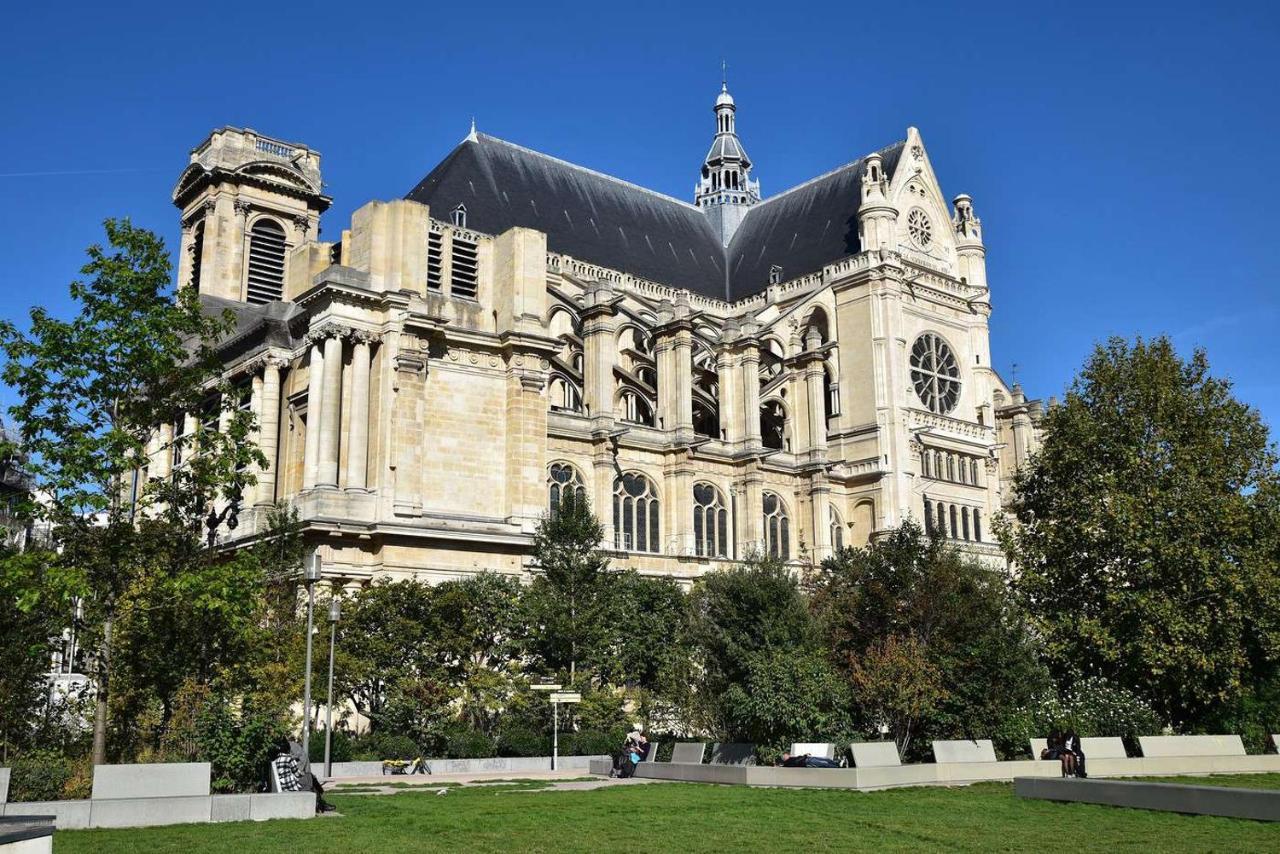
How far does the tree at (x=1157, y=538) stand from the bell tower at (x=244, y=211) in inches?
1356

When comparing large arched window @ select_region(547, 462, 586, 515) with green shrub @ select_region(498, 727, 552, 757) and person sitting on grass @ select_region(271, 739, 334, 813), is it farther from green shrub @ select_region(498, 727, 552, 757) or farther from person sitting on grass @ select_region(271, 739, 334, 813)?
person sitting on grass @ select_region(271, 739, 334, 813)

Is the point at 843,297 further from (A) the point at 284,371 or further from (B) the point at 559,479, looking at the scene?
(A) the point at 284,371

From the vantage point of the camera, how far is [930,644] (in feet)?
94.9

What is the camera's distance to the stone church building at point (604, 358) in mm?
37375

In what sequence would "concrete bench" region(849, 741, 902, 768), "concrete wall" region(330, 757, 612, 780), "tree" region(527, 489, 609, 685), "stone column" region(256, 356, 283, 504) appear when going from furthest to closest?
"stone column" region(256, 356, 283, 504) < "tree" region(527, 489, 609, 685) < "concrete wall" region(330, 757, 612, 780) < "concrete bench" region(849, 741, 902, 768)

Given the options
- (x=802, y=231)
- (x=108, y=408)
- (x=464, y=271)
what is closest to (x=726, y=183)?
(x=802, y=231)

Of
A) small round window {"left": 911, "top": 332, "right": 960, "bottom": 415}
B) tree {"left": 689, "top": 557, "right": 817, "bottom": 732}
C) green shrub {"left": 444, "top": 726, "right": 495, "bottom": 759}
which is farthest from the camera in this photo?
small round window {"left": 911, "top": 332, "right": 960, "bottom": 415}

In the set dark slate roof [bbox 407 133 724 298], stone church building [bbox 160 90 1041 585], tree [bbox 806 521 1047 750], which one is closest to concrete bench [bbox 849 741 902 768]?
tree [bbox 806 521 1047 750]

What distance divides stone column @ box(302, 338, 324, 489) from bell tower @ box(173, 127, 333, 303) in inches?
667

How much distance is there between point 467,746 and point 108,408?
13.0 m

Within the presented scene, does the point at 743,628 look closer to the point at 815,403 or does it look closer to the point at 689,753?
the point at 689,753

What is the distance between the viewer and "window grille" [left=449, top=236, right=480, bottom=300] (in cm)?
4172

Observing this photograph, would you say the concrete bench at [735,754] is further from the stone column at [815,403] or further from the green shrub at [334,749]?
the stone column at [815,403]

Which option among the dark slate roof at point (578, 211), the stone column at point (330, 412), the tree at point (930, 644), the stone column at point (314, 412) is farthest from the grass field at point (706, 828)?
the dark slate roof at point (578, 211)
